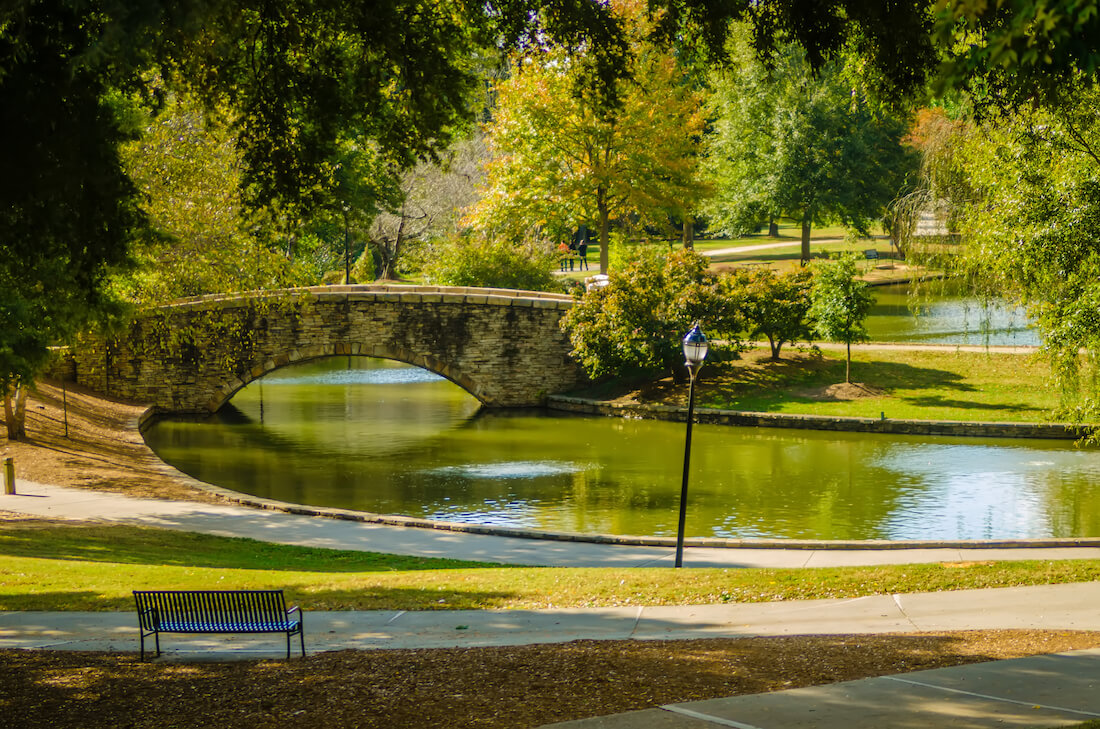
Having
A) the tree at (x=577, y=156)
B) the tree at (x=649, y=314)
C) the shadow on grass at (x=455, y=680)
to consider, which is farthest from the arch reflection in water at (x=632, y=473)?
the tree at (x=577, y=156)

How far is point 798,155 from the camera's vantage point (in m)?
51.0

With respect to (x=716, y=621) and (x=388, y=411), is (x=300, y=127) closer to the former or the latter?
(x=716, y=621)

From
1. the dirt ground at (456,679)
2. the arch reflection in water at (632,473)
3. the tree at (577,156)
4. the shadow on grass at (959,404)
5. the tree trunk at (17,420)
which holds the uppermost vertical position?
the tree at (577,156)

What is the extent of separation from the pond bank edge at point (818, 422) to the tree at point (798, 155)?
22.3 metres

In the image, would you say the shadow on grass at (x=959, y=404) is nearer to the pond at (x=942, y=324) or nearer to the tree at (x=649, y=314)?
the pond at (x=942, y=324)

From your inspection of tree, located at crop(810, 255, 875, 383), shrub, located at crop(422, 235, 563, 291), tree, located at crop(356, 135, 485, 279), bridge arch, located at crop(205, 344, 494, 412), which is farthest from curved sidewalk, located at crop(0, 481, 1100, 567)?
tree, located at crop(356, 135, 485, 279)

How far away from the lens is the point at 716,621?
33.5ft

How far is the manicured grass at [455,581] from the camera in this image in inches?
444

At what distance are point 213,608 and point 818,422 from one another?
2317 centimetres

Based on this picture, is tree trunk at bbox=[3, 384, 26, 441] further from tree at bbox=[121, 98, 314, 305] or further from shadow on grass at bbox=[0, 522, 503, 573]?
shadow on grass at bbox=[0, 522, 503, 573]

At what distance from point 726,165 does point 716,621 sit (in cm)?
4673

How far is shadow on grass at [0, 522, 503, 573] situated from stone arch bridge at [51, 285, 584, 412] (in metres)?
15.6

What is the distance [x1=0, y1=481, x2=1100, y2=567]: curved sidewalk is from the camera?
592 inches

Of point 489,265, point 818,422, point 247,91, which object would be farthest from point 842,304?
point 247,91
